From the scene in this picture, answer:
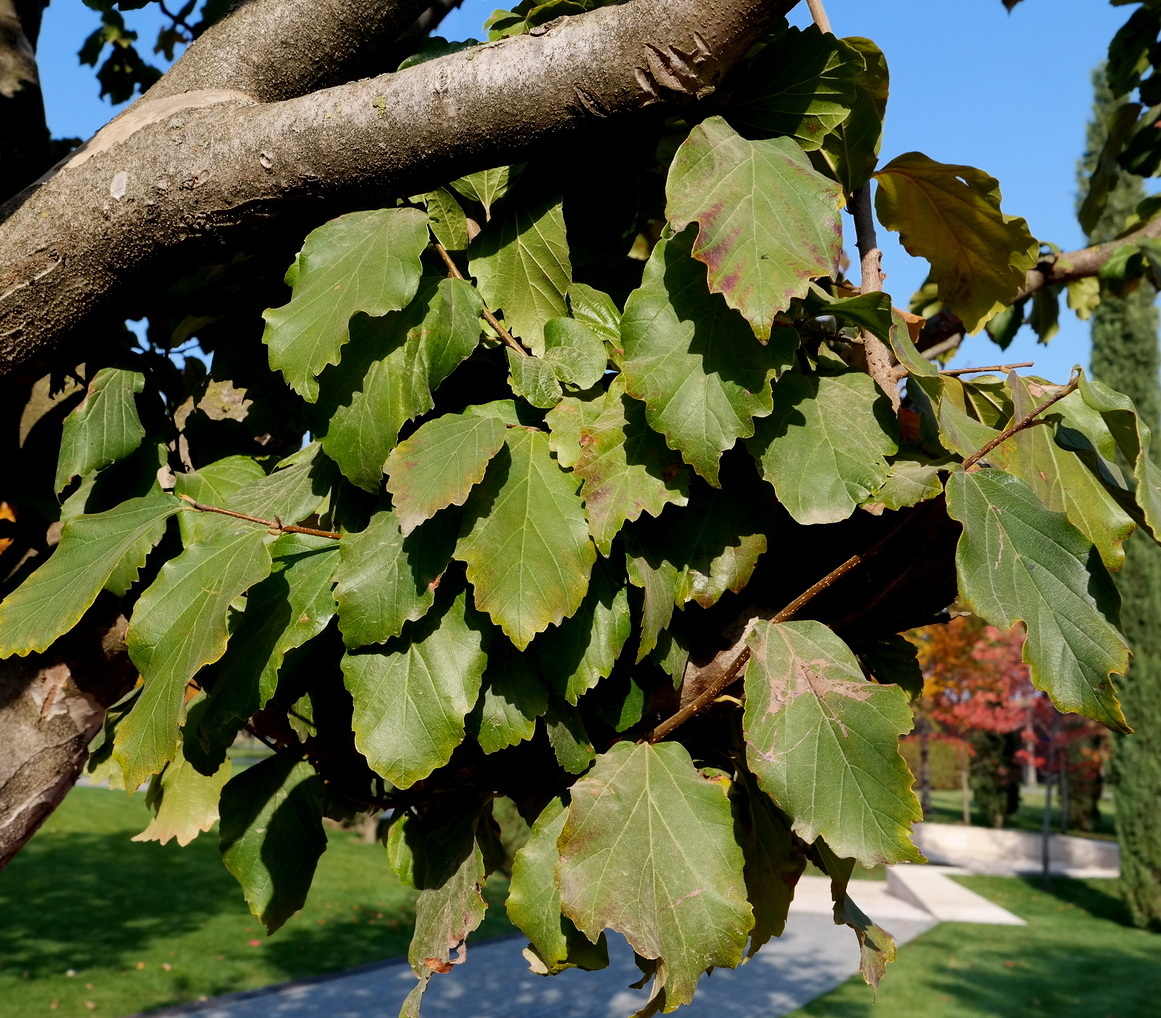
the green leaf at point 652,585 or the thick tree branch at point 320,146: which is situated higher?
the thick tree branch at point 320,146

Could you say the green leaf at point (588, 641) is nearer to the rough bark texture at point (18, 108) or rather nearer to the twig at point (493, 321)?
the twig at point (493, 321)

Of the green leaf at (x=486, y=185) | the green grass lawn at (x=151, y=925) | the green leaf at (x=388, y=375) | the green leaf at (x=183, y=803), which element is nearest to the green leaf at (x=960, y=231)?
the green leaf at (x=486, y=185)

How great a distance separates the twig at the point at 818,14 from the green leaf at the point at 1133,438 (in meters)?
0.54

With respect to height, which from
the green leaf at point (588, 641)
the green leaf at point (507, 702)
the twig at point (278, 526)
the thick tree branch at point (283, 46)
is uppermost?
the thick tree branch at point (283, 46)

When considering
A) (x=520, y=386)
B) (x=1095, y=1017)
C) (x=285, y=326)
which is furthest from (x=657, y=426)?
(x=1095, y=1017)

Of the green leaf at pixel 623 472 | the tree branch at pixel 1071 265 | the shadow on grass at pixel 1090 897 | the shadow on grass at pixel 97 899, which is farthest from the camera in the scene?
the shadow on grass at pixel 1090 897

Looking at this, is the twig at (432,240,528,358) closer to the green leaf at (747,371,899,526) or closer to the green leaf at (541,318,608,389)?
the green leaf at (541,318,608,389)

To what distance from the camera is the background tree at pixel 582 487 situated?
1001 mm

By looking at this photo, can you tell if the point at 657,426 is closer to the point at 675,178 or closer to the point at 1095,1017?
A: the point at 675,178

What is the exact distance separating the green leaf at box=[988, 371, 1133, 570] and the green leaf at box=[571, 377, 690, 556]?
0.37 metres

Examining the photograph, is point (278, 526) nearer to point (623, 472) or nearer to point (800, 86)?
point (623, 472)

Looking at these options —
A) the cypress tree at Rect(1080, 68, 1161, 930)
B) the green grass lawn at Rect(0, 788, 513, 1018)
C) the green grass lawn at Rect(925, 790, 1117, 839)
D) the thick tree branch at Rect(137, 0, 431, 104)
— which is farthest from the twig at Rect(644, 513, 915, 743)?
the green grass lawn at Rect(925, 790, 1117, 839)

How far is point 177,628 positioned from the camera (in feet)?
3.49

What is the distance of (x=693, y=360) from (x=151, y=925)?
438 inches
